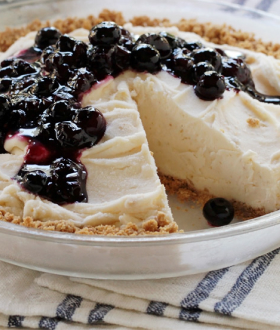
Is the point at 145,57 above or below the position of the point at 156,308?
above

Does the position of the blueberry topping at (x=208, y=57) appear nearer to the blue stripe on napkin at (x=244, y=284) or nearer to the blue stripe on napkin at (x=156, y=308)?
the blue stripe on napkin at (x=244, y=284)

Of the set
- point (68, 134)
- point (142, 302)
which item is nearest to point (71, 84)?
point (68, 134)

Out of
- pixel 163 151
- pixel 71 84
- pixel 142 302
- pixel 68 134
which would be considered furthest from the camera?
pixel 163 151

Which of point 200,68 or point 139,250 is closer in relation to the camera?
point 139,250

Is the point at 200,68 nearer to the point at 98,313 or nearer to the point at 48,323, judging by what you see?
the point at 98,313

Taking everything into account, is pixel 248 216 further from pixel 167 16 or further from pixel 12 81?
pixel 167 16

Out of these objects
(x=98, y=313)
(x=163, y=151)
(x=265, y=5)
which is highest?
(x=265, y=5)

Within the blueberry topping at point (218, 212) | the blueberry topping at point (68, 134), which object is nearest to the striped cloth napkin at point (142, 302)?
the blueberry topping at point (218, 212)
